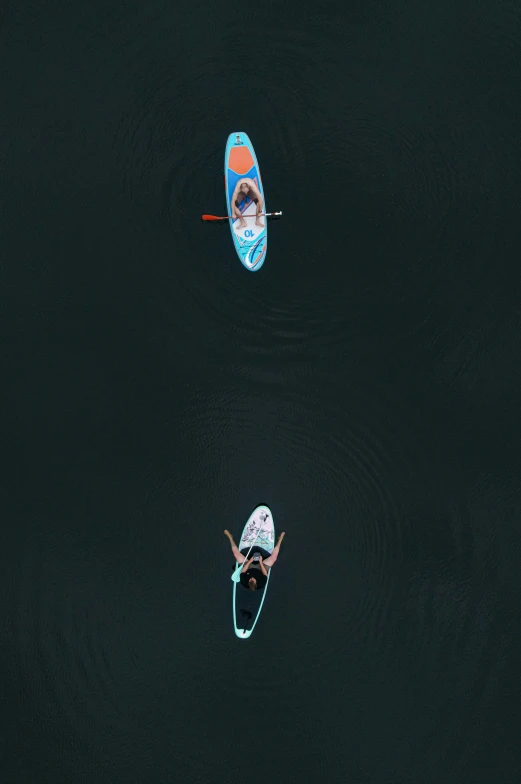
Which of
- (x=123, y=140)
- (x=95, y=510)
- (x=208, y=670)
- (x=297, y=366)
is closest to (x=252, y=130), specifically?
(x=123, y=140)

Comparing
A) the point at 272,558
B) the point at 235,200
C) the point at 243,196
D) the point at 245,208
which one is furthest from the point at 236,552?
the point at 243,196

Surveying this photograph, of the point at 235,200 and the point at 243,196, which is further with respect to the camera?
the point at 243,196

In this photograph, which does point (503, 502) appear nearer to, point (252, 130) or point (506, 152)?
point (506, 152)

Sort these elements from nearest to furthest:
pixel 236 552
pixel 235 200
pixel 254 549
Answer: pixel 236 552 < pixel 254 549 < pixel 235 200

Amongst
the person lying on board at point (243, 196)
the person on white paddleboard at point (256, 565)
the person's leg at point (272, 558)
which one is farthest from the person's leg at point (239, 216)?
the person's leg at point (272, 558)

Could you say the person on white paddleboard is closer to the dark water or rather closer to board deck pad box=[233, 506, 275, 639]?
board deck pad box=[233, 506, 275, 639]

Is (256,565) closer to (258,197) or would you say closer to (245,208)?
(245,208)
